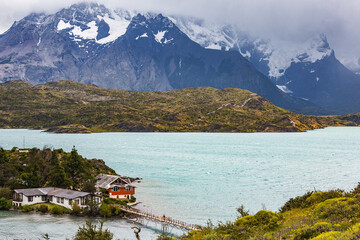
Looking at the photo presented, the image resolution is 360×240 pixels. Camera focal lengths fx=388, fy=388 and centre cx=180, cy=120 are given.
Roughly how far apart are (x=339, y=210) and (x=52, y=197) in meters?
53.8

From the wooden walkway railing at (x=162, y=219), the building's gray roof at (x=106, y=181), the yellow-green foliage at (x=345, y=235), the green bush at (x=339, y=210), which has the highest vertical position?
the yellow-green foliage at (x=345, y=235)

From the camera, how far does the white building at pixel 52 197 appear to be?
69438mm

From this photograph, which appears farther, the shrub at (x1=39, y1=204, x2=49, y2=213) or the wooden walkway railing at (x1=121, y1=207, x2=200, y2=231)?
the shrub at (x1=39, y1=204, x2=49, y2=213)

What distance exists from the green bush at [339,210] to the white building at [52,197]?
141 ft

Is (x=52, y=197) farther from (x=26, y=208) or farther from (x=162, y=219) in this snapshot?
(x=162, y=219)

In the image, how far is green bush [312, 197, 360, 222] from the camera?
111ft

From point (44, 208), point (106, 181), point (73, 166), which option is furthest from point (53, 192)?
point (73, 166)

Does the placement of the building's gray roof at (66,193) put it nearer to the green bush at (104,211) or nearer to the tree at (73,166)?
the green bush at (104,211)

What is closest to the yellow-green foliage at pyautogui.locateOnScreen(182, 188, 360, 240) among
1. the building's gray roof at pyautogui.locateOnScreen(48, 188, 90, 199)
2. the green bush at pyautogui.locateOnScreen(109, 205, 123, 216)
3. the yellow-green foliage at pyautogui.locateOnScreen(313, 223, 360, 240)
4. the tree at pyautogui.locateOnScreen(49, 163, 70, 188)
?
the yellow-green foliage at pyautogui.locateOnScreen(313, 223, 360, 240)

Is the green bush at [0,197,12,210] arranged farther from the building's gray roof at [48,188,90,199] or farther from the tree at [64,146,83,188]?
the tree at [64,146,83,188]

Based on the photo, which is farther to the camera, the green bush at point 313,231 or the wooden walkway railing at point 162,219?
the wooden walkway railing at point 162,219

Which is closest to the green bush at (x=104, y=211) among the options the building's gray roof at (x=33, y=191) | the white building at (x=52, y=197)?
the white building at (x=52, y=197)

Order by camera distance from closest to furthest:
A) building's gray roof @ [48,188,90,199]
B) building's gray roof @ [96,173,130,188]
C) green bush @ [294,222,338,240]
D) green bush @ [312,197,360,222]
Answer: green bush @ [294,222,338,240]
green bush @ [312,197,360,222]
building's gray roof @ [48,188,90,199]
building's gray roof @ [96,173,130,188]

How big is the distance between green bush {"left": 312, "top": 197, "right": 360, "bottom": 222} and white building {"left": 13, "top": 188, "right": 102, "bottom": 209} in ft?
141
